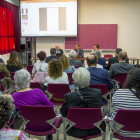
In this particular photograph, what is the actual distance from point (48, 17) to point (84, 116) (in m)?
7.23

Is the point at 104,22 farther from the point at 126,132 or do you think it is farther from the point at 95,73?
the point at 126,132

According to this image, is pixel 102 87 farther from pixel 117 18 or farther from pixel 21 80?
pixel 117 18

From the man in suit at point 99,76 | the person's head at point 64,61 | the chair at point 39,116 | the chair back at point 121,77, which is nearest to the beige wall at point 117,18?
the person's head at point 64,61

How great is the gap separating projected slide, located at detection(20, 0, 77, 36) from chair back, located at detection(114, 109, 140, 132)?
705 centimetres

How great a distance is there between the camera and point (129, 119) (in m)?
1.82

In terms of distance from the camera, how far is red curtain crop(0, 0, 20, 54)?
25.4 feet

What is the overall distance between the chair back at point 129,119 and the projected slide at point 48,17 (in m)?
7.05

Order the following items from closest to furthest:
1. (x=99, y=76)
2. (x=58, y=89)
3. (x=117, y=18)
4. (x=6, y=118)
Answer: (x=6, y=118)
(x=58, y=89)
(x=99, y=76)
(x=117, y=18)

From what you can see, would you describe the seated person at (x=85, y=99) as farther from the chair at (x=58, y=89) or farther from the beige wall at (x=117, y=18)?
the beige wall at (x=117, y=18)

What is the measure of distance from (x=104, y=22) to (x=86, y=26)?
86cm

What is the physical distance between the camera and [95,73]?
3.11 m

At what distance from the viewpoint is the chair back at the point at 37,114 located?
1918 mm

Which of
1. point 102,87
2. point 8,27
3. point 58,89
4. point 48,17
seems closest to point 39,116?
point 58,89

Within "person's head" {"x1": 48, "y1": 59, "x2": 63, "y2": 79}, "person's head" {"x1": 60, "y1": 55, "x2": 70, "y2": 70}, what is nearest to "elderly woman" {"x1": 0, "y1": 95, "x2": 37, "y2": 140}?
"person's head" {"x1": 48, "y1": 59, "x2": 63, "y2": 79}
